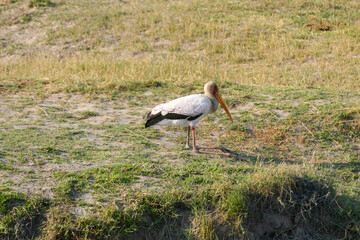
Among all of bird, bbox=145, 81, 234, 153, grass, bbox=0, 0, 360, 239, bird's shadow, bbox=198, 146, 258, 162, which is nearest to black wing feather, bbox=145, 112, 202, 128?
bird, bbox=145, 81, 234, 153


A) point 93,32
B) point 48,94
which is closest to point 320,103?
point 48,94

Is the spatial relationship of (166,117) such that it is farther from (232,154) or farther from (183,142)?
(232,154)

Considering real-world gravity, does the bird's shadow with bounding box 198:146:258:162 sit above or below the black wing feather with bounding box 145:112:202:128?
below

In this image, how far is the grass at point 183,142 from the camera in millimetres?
4723

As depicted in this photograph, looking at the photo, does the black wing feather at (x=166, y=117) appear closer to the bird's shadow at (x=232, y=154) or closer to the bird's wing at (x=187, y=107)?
the bird's wing at (x=187, y=107)

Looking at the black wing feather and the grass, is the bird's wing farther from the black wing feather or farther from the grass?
the grass

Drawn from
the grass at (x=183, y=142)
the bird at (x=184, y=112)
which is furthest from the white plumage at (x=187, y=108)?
the grass at (x=183, y=142)

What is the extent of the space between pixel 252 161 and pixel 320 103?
219 centimetres

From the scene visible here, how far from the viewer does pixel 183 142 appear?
6.61 m

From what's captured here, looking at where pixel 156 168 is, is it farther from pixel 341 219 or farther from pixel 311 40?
pixel 311 40

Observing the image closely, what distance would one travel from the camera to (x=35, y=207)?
4586 millimetres

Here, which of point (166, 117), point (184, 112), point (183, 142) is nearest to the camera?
point (184, 112)

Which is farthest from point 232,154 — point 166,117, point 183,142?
point 166,117

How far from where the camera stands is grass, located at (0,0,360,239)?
186 inches
